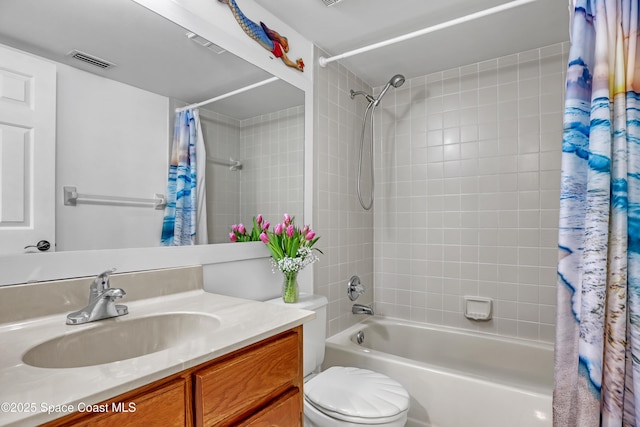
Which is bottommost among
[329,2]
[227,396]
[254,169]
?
[227,396]

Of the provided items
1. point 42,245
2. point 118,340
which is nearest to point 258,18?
point 42,245

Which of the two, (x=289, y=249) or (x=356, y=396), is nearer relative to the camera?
(x=356, y=396)

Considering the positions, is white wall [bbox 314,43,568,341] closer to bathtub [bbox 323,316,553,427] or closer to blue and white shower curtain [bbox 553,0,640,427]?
bathtub [bbox 323,316,553,427]

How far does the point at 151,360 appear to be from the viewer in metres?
0.67

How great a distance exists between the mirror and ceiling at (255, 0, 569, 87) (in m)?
0.48

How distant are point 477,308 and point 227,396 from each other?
1.99 meters

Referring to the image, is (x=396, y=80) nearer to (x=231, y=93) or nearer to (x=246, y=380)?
(x=231, y=93)

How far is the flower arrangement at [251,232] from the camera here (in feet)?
5.22

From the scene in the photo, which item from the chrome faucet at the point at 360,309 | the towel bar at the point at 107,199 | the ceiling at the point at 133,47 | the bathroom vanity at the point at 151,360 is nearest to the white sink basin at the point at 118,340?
the bathroom vanity at the point at 151,360

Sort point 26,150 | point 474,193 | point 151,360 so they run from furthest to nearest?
point 474,193 < point 26,150 < point 151,360

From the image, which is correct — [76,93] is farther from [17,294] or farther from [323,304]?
[323,304]

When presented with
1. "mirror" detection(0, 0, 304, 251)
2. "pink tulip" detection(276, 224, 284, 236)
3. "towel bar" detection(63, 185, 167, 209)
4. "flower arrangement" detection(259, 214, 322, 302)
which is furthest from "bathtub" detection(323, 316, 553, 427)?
"towel bar" detection(63, 185, 167, 209)

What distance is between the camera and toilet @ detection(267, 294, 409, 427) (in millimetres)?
1234

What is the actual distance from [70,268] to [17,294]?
0.44ft
